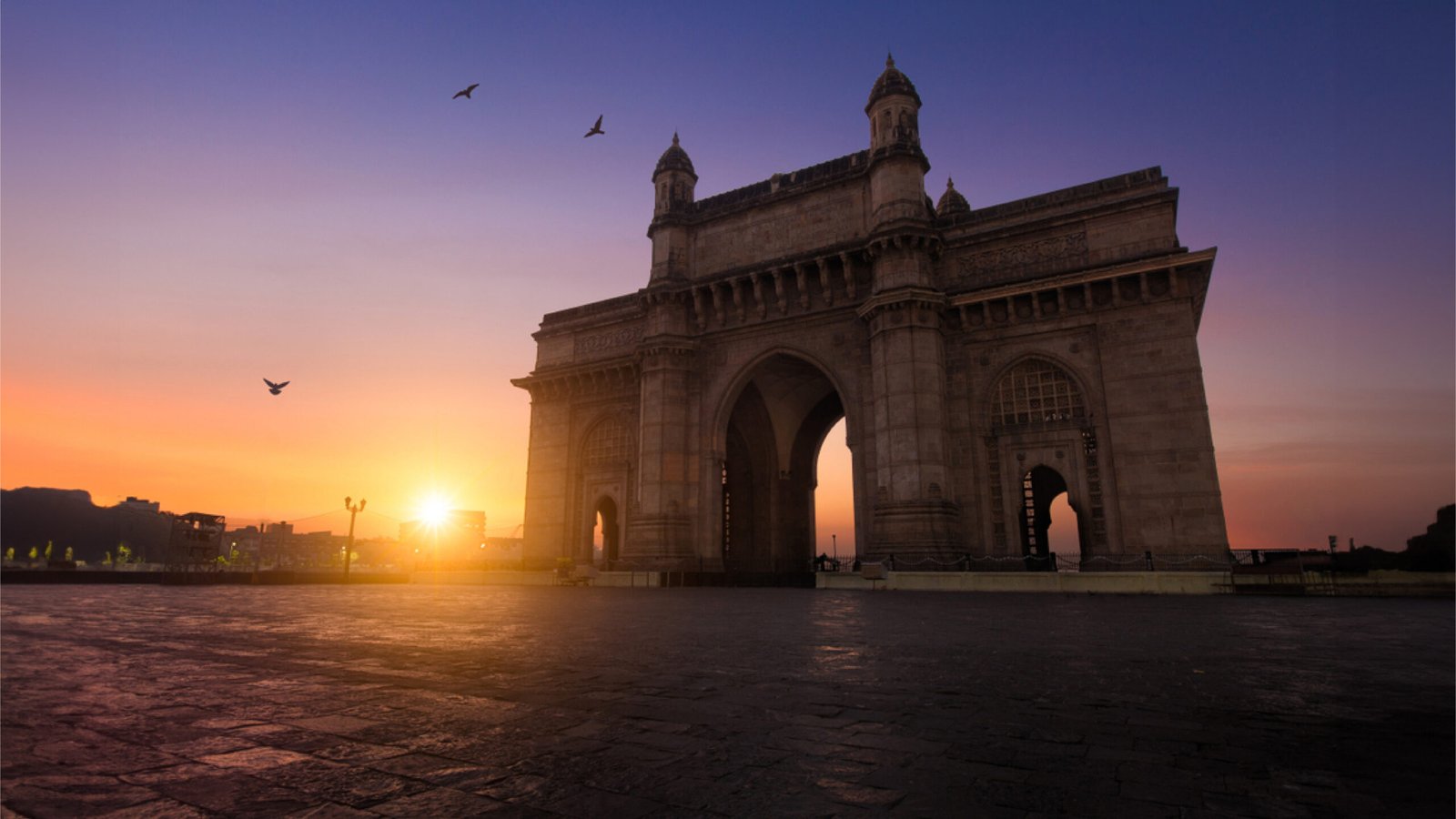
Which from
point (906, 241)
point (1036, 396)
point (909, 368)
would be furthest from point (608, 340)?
point (1036, 396)

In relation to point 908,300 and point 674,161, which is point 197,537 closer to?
point 674,161

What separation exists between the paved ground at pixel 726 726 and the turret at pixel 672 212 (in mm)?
22102

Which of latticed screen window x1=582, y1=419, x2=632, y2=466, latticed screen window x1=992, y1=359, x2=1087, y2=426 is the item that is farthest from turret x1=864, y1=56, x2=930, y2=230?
latticed screen window x1=582, y1=419, x2=632, y2=466

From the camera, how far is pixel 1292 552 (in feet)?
54.2

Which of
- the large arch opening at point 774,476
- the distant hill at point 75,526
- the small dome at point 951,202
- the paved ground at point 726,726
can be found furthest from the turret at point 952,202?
the distant hill at point 75,526

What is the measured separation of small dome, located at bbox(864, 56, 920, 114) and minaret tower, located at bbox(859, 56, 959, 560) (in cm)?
3

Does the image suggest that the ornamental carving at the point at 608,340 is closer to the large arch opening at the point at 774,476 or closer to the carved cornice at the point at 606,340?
the carved cornice at the point at 606,340

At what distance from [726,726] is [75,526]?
477ft

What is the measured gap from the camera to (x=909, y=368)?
2061 cm

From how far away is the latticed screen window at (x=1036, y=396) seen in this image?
20281mm

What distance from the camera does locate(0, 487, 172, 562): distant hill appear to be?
104 meters

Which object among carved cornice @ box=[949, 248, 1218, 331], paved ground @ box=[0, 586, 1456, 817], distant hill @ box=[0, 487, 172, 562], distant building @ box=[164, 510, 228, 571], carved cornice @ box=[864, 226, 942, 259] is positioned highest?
carved cornice @ box=[864, 226, 942, 259]

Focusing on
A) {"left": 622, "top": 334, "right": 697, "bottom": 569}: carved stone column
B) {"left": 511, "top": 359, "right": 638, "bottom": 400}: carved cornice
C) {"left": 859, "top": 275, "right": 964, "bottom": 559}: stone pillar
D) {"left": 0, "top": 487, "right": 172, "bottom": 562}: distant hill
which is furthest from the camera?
{"left": 0, "top": 487, "right": 172, "bottom": 562}: distant hill

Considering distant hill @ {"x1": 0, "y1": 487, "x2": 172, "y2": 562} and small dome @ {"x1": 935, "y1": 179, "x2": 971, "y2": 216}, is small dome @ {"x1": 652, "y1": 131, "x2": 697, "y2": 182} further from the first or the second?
distant hill @ {"x1": 0, "y1": 487, "x2": 172, "y2": 562}
